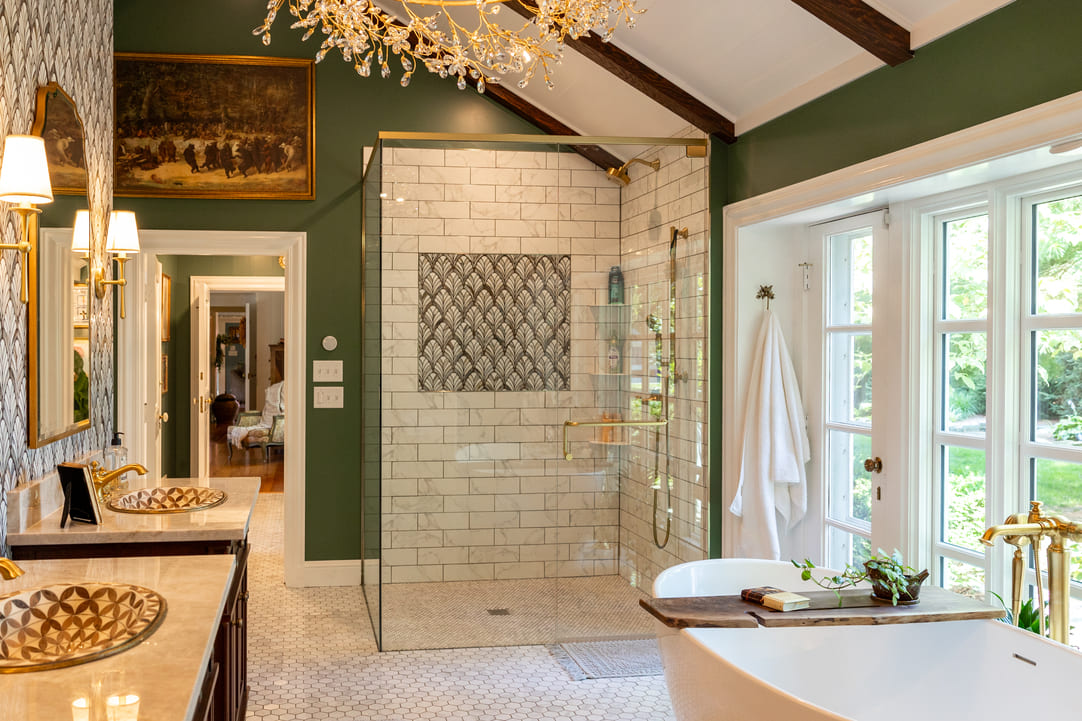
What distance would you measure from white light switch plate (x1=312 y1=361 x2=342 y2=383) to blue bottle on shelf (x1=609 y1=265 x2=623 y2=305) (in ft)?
6.02

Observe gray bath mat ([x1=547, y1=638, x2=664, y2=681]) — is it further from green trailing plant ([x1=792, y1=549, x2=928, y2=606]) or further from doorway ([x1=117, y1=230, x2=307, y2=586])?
doorway ([x1=117, y1=230, x2=307, y2=586])

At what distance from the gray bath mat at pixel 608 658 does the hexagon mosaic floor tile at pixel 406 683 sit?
54mm

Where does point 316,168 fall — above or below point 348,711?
above

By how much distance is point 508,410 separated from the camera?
4.07m

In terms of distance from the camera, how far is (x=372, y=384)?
4.48 meters

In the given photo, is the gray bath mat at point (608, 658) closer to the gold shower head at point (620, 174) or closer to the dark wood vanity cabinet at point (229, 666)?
the dark wood vanity cabinet at point (229, 666)

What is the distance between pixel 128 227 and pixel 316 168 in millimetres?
1480

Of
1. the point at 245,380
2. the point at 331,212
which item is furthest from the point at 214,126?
the point at 245,380

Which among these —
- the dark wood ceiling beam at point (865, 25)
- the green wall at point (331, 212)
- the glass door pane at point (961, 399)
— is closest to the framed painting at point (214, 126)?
the green wall at point (331, 212)

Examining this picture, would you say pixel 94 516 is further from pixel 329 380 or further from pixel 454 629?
pixel 329 380

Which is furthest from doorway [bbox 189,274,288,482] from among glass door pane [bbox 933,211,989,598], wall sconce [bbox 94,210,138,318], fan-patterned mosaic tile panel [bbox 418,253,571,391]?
glass door pane [bbox 933,211,989,598]

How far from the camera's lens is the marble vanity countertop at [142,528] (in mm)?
2711

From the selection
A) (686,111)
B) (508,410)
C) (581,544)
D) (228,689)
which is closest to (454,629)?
(581,544)

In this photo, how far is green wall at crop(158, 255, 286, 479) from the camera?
25.6 ft
